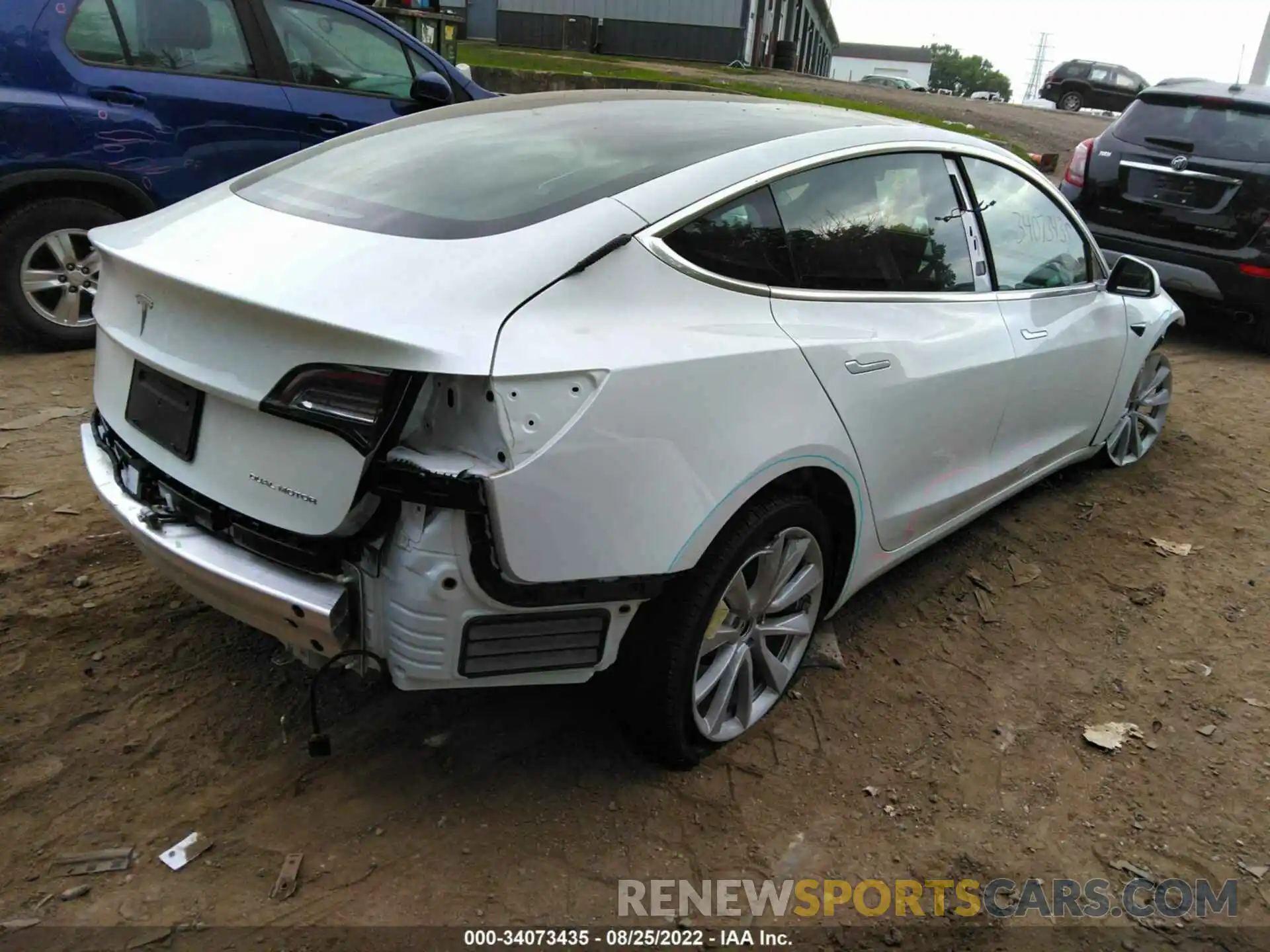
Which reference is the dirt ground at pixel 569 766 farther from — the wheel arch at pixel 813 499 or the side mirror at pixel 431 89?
the side mirror at pixel 431 89

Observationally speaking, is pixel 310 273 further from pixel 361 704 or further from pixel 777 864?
pixel 777 864

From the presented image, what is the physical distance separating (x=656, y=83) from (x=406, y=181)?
14.9 meters

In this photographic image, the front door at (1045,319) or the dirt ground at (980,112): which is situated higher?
the dirt ground at (980,112)

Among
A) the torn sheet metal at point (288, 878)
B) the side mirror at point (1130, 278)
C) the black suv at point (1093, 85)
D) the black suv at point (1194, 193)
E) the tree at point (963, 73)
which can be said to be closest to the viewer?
the torn sheet metal at point (288, 878)

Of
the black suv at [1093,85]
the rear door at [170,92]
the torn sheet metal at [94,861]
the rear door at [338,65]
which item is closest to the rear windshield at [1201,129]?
the rear door at [338,65]

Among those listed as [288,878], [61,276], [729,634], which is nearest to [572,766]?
[729,634]

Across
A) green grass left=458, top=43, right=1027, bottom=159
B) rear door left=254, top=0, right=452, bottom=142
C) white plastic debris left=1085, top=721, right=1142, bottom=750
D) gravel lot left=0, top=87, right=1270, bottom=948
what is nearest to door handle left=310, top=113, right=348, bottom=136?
rear door left=254, top=0, right=452, bottom=142

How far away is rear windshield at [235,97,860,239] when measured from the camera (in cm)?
225

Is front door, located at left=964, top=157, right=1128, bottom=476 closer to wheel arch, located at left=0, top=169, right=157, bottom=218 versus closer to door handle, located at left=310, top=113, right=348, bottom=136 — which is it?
door handle, located at left=310, top=113, right=348, bottom=136

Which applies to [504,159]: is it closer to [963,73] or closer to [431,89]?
[431,89]

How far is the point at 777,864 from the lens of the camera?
2.32 m

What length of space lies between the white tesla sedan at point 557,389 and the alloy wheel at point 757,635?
0.04 feet

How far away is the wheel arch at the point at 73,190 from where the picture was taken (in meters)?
4.64

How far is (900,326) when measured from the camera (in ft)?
9.14
